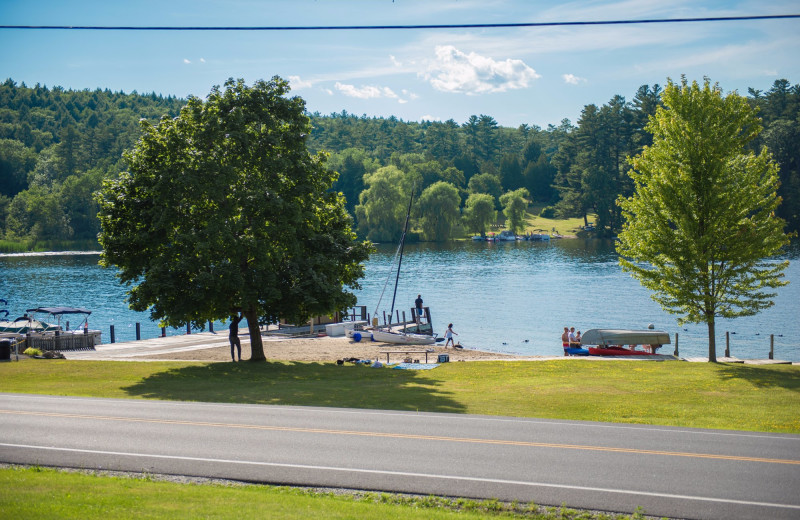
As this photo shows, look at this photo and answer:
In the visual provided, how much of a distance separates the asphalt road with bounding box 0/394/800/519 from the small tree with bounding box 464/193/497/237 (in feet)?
484

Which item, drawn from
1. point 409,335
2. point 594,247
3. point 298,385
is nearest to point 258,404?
point 298,385

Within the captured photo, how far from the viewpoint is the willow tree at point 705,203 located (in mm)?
29500

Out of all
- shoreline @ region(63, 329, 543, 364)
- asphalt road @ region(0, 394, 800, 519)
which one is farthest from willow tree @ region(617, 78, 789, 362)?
asphalt road @ region(0, 394, 800, 519)

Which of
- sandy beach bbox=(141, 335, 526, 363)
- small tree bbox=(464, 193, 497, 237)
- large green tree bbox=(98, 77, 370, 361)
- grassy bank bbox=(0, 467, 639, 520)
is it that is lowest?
sandy beach bbox=(141, 335, 526, 363)

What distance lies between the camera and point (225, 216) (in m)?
30.8

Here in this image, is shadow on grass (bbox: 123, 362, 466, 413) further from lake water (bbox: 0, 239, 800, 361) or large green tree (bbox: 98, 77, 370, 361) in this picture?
lake water (bbox: 0, 239, 800, 361)

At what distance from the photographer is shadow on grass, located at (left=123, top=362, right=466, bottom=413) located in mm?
22453

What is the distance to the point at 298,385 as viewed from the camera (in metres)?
26.3

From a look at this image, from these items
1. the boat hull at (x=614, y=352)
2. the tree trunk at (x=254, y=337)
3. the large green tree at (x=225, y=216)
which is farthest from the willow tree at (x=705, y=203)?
the tree trunk at (x=254, y=337)

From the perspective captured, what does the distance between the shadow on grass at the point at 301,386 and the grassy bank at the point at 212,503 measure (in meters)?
9.12

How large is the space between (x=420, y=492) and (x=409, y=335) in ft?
119

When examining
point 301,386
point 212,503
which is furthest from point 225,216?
point 212,503

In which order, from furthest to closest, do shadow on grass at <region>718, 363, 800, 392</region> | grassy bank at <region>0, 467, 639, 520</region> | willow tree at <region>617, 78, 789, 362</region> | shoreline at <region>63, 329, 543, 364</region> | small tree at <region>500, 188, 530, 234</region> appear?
small tree at <region>500, 188, 530, 234</region>
shoreline at <region>63, 329, 543, 364</region>
willow tree at <region>617, 78, 789, 362</region>
shadow on grass at <region>718, 363, 800, 392</region>
grassy bank at <region>0, 467, 639, 520</region>

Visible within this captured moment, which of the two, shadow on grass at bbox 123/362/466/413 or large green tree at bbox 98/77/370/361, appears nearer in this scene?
shadow on grass at bbox 123/362/466/413
